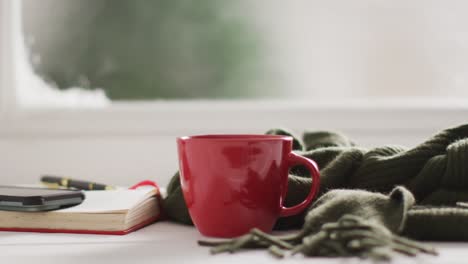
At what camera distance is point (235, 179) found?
0.52 meters

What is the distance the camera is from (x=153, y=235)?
23.0 inches

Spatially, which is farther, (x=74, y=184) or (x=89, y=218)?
(x=74, y=184)

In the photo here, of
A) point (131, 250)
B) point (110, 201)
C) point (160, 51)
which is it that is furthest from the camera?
point (160, 51)

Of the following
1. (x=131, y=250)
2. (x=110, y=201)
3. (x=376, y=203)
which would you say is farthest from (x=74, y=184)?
(x=376, y=203)

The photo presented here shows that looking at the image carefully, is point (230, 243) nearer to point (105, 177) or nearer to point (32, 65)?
point (105, 177)

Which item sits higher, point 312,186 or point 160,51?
point 160,51

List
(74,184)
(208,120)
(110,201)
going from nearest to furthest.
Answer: (110,201), (74,184), (208,120)

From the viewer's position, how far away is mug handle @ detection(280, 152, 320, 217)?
21.4 inches

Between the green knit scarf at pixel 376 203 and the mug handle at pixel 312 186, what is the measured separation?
0.01 meters

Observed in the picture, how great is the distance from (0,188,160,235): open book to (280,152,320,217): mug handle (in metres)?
0.17

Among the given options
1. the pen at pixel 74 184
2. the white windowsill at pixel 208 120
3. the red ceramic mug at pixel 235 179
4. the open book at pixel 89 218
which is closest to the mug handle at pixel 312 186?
the red ceramic mug at pixel 235 179

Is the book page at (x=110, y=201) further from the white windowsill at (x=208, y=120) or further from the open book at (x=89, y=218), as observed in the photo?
the white windowsill at (x=208, y=120)

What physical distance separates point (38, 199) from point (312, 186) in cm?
30

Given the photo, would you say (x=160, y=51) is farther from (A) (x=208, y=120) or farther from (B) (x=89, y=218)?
(B) (x=89, y=218)
